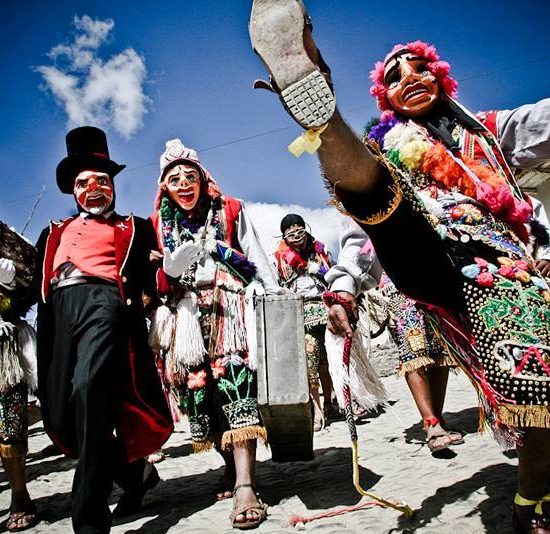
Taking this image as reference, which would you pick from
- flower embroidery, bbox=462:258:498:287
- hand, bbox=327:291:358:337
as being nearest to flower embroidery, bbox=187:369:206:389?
hand, bbox=327:291:358:337

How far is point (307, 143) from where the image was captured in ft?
4.17

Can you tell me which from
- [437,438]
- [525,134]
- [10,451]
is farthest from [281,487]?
[525,134]

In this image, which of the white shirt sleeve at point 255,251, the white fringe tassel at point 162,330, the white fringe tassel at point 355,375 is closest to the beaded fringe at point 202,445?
the white fringe tassel at point 162,330

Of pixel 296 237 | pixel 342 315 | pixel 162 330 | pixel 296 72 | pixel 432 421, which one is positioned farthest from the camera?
pixel 296 237

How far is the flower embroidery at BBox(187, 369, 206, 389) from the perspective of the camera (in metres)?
2.90

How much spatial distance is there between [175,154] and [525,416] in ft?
8.77

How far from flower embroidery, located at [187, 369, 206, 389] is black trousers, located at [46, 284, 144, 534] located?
44 cm

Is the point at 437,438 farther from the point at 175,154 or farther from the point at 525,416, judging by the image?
the point at 175,154

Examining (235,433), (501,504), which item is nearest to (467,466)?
(501,504)

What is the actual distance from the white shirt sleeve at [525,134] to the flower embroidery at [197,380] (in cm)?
205

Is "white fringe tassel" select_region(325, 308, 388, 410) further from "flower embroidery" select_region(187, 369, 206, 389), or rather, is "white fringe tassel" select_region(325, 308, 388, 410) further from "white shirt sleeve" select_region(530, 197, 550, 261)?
"white shirt sleeve" select_region(530, 197, 550, 261)

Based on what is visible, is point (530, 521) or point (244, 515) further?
point (244, 515)

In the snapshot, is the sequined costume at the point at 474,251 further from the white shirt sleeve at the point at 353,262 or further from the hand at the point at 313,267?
the hand at the point at 313,267

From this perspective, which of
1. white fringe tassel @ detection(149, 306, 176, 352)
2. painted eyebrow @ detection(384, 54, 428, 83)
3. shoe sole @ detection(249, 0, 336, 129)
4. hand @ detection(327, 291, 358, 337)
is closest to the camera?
shoe sole @ detection(249, 0, 336, 129)
